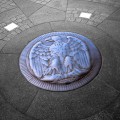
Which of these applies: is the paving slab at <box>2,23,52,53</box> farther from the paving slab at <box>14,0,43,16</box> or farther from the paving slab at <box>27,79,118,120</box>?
the paving slab at <box>27,79,118,120</box>

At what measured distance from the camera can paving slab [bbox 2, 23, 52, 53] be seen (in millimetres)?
4874

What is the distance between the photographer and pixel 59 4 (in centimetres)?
636

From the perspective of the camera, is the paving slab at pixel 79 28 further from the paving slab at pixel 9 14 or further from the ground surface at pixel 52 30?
the paving slab at pixel 9 14

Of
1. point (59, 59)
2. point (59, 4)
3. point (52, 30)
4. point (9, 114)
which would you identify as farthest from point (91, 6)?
point (9, 114)

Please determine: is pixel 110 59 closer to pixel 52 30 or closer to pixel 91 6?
pixel 52 30

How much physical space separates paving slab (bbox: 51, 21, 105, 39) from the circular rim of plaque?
0.25m


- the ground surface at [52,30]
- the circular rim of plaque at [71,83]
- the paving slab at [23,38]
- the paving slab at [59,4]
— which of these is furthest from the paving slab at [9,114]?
the paving slab at [59,4]

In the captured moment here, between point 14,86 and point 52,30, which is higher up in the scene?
point 52,30

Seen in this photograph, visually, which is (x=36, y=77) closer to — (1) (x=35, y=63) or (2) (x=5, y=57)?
(1) (x=35, y=63)

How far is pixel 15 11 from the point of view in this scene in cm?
614

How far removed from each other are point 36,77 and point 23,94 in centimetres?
43

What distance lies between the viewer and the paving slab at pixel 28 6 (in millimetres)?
6098

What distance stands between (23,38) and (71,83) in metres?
1.93

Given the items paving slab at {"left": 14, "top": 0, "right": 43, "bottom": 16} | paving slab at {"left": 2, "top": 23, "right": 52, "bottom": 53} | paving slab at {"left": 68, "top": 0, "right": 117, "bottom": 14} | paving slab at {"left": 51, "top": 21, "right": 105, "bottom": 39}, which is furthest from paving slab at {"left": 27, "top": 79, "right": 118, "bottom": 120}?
paving slab at {"left": 14, "top": 0, "right": 43, "bottom": 16}
